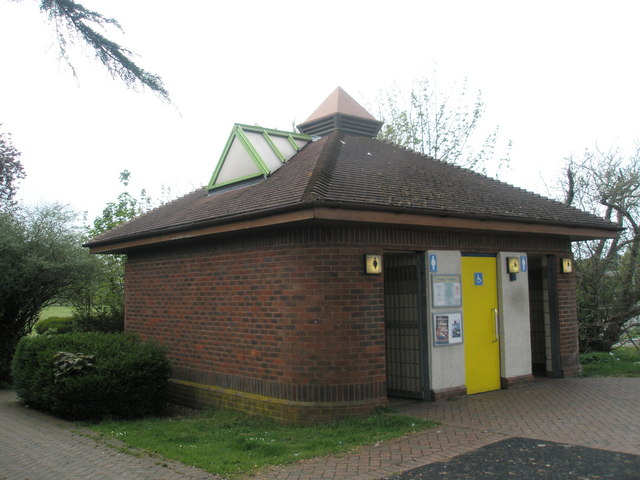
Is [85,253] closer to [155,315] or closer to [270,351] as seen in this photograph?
[155,315]

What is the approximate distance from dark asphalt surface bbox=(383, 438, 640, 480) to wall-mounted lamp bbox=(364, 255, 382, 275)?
2.71 metres

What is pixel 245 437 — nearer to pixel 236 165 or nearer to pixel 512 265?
pixel 512 265

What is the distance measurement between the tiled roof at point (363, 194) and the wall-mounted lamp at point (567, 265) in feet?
2.76

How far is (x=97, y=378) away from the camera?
8.57 meters

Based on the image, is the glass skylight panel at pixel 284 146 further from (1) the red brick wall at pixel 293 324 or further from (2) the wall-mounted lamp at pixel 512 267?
(2) the wall-mounted lamp at pixel 512 267

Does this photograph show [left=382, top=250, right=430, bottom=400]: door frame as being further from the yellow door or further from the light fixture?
the light fixture

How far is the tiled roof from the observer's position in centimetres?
764

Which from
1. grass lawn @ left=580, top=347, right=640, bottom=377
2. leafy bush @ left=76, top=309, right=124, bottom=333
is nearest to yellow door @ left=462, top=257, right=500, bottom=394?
grass lawn @ left=580, top=347, right=640, bottom=377

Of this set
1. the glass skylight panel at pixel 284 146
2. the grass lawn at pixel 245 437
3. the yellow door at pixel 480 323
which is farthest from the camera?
the glass skylight panel at pixel 284 146

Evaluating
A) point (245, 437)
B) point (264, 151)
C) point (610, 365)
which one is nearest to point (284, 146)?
point (264, 151)

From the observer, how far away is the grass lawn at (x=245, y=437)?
6086 millimetres

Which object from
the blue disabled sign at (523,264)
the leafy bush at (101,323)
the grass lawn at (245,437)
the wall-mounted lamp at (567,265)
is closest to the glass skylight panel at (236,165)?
the grass lawn at (245,437)

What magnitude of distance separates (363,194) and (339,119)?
14.7 ft

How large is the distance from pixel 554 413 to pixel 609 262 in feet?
26.8
